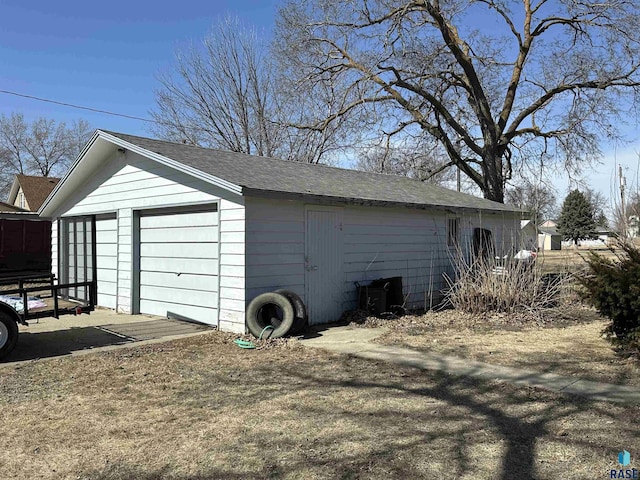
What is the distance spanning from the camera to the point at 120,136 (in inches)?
401

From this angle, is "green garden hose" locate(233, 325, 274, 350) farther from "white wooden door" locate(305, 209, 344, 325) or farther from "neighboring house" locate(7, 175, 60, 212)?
"neighboring house" locate(7, 175, 60, 212)

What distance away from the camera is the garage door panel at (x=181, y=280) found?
9.02 metres

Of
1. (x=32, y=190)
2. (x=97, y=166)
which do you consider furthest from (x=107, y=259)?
(x=32, y=190)

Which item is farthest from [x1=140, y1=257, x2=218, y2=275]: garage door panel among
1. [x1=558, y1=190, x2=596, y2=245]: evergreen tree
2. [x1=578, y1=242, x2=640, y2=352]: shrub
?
[x1=558, y1=190, x2=596, y2=245]: evergreen tree

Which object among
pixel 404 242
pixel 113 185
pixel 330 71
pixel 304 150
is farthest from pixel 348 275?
pixel 304 150

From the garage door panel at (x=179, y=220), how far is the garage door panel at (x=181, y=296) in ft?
4.10

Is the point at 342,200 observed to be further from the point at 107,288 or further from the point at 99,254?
the point at 99,254

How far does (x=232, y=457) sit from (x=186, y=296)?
6.20 meters

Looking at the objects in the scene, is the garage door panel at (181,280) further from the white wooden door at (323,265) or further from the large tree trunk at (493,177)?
the large tree trunk at (493,177)

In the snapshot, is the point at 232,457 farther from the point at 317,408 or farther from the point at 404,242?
the point at 404,242

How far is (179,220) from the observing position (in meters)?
9.77

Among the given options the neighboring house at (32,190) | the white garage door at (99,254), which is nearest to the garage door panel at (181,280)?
the white garage door at (99,254)

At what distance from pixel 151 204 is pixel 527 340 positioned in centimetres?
744

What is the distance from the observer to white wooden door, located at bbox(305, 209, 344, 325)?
923 centimetres
